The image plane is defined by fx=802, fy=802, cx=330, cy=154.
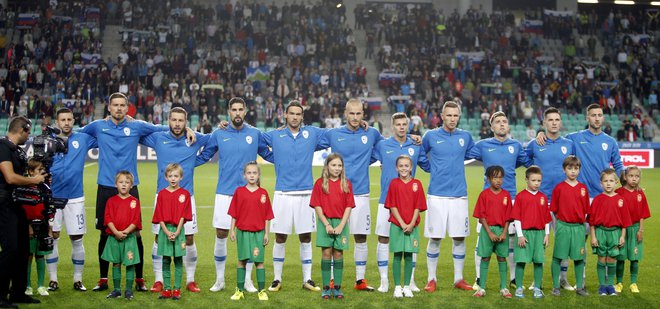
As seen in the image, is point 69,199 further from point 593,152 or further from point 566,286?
point 593,152

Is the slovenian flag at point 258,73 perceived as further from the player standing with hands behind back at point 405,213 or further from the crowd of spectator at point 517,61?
the player standing with hands behind back at point 405,213

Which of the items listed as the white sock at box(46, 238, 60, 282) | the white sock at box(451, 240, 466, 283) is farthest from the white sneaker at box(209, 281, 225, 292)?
the white sock at box(451, 240, 466, 283)

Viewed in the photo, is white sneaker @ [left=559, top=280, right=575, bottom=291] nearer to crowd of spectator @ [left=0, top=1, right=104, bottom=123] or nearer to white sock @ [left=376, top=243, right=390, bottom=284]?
white sock @ [left=376, top=243, right=390, bottom=284]

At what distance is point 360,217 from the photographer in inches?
377

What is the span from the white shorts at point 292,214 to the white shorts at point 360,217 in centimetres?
49

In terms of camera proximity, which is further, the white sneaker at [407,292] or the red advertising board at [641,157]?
the red advertising board at [641,157]

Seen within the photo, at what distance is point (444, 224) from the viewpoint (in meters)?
9.71

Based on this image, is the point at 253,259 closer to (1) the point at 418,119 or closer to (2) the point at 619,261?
(2) the point at 619,261

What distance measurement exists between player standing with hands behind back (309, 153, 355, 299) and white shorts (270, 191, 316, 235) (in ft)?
1.32

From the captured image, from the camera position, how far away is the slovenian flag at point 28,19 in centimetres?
3731

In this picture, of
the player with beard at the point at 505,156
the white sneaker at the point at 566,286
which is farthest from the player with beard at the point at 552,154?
the player with beard at the point at 505,156

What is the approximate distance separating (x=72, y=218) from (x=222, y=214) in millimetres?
1780

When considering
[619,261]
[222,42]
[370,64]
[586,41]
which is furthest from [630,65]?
[619,261]

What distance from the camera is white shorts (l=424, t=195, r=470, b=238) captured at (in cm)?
970
